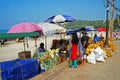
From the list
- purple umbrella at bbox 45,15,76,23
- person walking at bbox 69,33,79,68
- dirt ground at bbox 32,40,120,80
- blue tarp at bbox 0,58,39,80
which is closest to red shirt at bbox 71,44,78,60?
person walking at bbox 69,33,79,68

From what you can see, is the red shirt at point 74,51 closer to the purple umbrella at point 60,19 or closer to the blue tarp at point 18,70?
the blue tarp at point 18,70

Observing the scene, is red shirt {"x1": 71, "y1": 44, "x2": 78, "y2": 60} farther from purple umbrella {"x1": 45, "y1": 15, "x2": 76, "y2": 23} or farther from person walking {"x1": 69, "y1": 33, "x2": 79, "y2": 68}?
purple umbrella {"x1": 45, "y1": 15, "x2": 76, "y2": 23}

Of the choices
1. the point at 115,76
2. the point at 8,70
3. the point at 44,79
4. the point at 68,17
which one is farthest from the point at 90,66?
the point at 68,17

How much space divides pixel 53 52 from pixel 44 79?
11.0 ft

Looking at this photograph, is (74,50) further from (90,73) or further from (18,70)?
(18,70)

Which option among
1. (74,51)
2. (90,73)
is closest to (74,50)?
(74,51)

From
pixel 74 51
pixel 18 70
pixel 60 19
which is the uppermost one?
pixel 60 19

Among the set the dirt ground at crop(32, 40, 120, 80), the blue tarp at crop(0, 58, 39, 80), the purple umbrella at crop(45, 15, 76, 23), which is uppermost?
the purple umbrella at crop(45, 15, 76, 23)

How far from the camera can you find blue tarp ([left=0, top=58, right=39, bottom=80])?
8.01m

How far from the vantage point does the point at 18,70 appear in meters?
8.50

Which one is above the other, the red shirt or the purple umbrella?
the purple umbrella

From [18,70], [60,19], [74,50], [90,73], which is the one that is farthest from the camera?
[60,19]

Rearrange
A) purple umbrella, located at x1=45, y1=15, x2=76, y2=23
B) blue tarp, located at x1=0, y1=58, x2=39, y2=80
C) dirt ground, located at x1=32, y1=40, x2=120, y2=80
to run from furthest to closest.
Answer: purple umbrella, located at x1=45, y1=15, x2=76, y2=23
dirt ground, located at x1=32, y1=40, x2=120, y2=80
blue tarp, located at x1=0, y1=58, x2=39, y2=80

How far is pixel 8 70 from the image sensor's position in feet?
26.3
